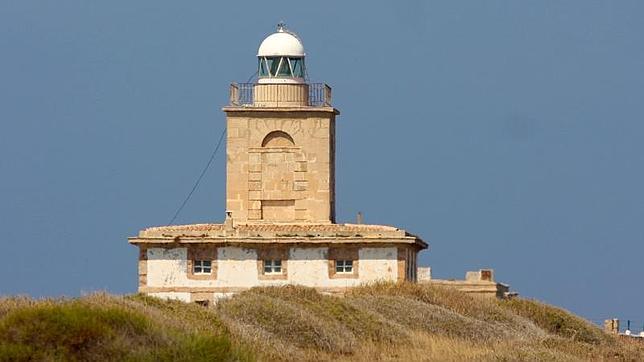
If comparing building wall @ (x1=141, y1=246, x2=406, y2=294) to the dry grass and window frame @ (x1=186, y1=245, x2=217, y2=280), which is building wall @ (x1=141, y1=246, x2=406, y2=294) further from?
the dry grass

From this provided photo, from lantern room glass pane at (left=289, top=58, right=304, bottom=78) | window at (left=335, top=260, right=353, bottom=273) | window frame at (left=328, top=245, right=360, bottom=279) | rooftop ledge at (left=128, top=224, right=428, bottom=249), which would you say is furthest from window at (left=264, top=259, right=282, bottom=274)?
lantern room glass pane at (left=289, top=58, right=304, bottom=78)

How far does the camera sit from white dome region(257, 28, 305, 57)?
174ft

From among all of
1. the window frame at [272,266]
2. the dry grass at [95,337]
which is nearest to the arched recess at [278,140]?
the window frame at [272,266]

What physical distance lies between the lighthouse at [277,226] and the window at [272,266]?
25 mm

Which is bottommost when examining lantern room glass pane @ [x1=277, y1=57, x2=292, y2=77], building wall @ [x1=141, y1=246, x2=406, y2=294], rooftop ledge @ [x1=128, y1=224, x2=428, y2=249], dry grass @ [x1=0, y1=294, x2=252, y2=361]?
dry grass @ [x1=0, y1=294, x2=252, y2=361]

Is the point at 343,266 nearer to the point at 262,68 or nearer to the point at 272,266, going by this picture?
the point at 272,266

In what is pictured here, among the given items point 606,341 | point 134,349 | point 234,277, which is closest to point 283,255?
point 234,277

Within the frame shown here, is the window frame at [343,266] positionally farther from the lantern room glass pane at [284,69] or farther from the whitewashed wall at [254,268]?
the lantern room glass pane at [284,69]

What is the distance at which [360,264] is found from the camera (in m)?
47.5

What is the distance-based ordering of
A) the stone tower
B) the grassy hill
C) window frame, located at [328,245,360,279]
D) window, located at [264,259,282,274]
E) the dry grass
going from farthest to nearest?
the stone tower
window, located at [264,259,282,274]
window frame, located at [328,245,360,279]
the grassy hill
the dry grass

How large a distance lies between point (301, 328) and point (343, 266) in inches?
724

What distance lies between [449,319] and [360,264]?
11906mm

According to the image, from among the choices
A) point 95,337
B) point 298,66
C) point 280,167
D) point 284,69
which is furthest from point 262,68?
point 95,337

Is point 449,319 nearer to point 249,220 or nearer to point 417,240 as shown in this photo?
point 417,240
